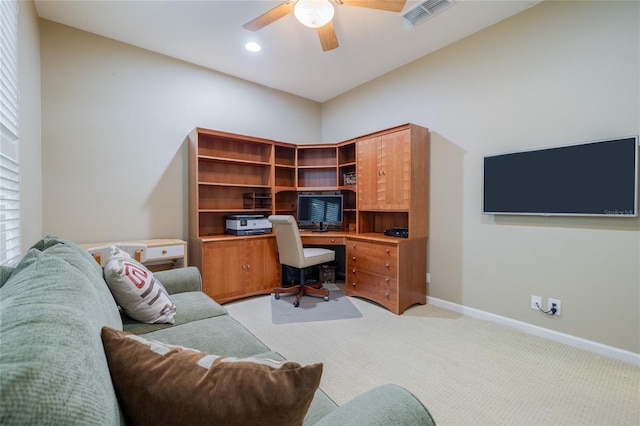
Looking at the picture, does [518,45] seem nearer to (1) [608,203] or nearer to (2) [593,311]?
(1) [608,203]

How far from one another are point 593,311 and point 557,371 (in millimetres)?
654

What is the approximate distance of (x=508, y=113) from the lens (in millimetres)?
2744

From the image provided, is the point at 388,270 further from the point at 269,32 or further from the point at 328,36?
the point at 269,32

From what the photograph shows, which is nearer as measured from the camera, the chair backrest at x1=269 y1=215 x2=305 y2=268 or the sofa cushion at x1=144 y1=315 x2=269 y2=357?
the sofa cushion at x1=144 y1=315 x2=269 y2=357

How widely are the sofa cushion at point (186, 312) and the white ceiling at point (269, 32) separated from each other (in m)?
2.47

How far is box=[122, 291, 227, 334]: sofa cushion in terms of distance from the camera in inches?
62.9

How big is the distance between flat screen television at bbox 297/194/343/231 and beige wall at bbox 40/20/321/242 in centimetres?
146

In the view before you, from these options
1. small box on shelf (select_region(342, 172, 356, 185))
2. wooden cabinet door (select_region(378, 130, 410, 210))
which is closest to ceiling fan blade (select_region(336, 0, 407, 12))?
wooden cabinet door (select_region(378, 130, 410, 210))

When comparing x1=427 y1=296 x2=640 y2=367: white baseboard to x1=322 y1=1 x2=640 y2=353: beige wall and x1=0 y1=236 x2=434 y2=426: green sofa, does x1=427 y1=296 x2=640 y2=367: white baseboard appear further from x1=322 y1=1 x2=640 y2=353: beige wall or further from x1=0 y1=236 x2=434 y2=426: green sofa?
A: x1=0 y1=236 x2=434 y2=426: green sofa

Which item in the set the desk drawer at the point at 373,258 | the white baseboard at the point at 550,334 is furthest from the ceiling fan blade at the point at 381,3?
the white baseboard at the point at 550,334

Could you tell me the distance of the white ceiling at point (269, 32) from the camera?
2568 millimetres

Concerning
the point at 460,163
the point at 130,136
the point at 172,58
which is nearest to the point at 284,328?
the point at 460,163

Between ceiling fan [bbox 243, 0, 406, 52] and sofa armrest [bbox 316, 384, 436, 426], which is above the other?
ceiling fan [bbox 243, 0, 406, 52]

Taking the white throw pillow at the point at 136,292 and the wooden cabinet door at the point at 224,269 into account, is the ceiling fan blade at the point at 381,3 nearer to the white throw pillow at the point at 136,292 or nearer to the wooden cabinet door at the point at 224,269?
the white throw pillow at the point at 136,292
